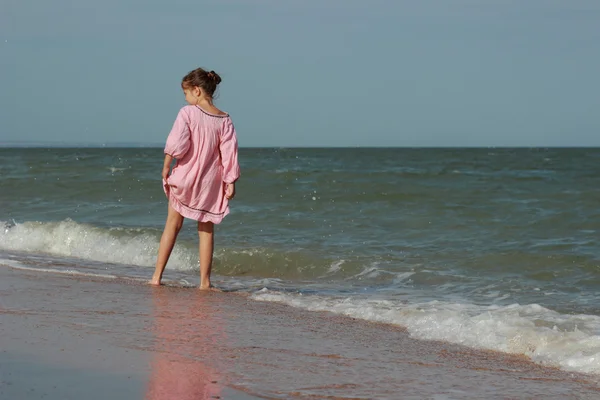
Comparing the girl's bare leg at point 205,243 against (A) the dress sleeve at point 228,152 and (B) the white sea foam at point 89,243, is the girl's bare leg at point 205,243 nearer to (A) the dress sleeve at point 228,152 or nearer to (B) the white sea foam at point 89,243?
Result: (A) the dress sleeve at point 228,152

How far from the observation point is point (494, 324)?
200 inches

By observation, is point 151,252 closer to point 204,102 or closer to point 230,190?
point 230,190

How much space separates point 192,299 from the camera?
18.9ft

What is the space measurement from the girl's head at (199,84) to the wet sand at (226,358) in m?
1.63

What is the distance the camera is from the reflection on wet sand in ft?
10.7

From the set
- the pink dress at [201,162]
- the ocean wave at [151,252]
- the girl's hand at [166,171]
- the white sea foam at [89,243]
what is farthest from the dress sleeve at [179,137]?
the white sea foam at [89,243]

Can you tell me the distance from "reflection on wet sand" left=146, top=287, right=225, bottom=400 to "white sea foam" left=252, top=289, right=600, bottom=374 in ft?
3.05

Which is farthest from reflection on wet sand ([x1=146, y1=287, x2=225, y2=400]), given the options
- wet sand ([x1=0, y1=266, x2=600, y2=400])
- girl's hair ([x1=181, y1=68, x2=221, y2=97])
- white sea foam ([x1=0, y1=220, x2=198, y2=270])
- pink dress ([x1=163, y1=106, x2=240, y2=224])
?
white sea foam ([x1=0, y1=220, x2=198, y2=270])

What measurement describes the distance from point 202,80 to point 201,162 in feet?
1.94

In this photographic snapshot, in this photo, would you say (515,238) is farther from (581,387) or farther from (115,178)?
(115,178)

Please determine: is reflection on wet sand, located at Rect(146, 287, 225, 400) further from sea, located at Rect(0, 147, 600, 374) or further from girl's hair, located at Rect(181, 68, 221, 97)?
girl's hair, located at Rect(181, 68, 221, 97)

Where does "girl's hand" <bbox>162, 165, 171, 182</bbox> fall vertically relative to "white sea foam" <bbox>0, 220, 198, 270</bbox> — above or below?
above

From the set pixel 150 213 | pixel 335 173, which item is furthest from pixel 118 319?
pixel 335 173

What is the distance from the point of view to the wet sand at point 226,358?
3305 mm
